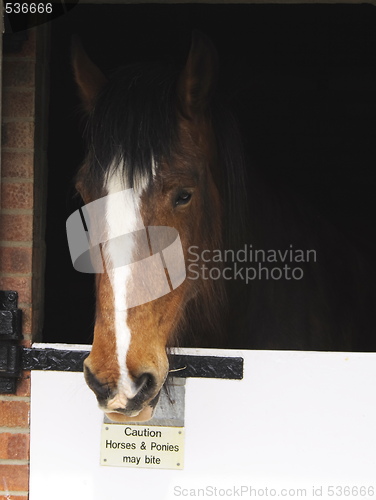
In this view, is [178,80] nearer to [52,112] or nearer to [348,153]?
[52,112]

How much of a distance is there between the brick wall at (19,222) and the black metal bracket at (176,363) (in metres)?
0.07

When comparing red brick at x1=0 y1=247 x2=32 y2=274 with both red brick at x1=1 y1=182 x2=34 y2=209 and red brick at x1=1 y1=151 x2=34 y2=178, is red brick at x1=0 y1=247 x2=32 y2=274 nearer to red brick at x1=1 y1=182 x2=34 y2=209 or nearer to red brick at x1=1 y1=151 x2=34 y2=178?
red brick at x1=1 y1=182 x2=34 y2=209

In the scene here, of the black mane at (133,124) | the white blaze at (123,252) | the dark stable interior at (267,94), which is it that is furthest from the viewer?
the dark stable interior at (267,94)

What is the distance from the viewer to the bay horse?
1.89 metres

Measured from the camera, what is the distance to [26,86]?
90.2 inches

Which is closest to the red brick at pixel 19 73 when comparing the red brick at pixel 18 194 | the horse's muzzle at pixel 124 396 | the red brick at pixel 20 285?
the red brick at pixel 18 194

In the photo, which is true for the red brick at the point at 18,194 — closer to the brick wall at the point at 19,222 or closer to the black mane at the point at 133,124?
the brick wall at the point at 19,222

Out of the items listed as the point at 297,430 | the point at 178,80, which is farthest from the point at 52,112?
the point at 297,430

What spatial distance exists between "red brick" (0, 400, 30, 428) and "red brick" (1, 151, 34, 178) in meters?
0.82

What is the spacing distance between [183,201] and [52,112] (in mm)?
1836

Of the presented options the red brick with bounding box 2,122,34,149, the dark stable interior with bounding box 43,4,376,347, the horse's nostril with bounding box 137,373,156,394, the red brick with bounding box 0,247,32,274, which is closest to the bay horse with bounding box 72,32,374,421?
the horse's nostril with bounding box 137,373,156,394

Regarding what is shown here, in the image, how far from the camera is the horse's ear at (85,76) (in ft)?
7.42

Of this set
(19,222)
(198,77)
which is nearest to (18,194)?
(19,222)

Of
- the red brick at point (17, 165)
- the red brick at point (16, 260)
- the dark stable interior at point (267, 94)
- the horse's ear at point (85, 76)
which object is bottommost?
the red brick at point (16, 260)
